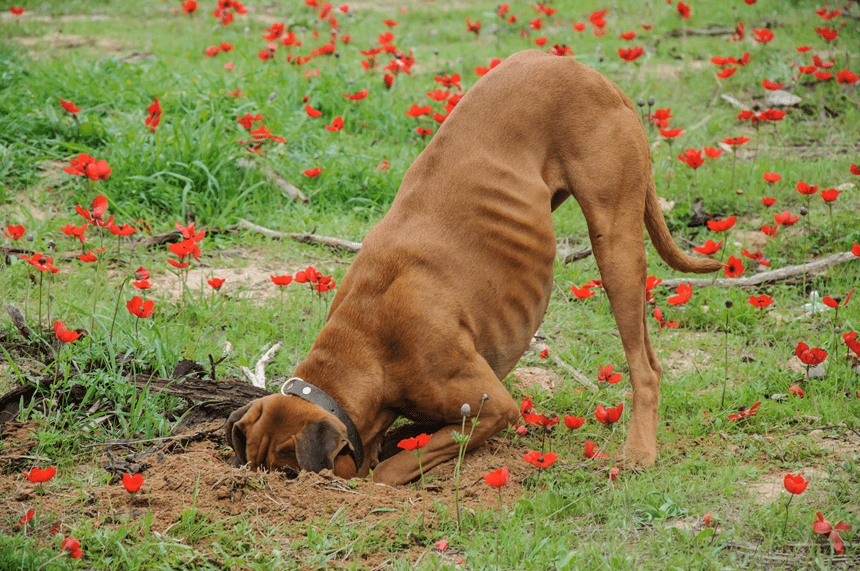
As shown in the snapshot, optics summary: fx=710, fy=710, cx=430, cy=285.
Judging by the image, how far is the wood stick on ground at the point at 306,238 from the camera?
5344 millimetres

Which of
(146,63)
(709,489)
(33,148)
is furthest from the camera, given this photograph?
(146,63)

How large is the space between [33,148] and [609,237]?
4.88 meters

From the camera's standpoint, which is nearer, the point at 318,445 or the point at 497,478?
the point at 497,478

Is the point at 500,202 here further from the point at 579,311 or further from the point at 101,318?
the point at 101,318

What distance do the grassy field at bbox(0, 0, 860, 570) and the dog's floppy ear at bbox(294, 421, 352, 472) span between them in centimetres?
8

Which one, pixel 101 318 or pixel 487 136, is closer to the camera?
pixel 487 136

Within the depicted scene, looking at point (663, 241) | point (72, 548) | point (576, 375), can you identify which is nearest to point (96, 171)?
point (72, 548)

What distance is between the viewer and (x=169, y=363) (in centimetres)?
371

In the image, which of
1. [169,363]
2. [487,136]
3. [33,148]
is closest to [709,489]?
[487,136]

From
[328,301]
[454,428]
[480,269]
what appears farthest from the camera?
[328,301]

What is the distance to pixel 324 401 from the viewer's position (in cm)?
295

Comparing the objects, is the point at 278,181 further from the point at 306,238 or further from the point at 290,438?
the point at 290,438

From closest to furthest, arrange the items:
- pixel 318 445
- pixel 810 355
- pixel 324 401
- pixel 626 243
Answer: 1. pixel 318 445
2. pixel 324 401
3. pixel 810 355
4. pixel 626 243

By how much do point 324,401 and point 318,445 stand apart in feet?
0.65
